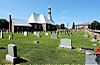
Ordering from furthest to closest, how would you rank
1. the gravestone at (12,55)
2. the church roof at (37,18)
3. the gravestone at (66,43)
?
the church roof at (37,18)
the gravestone at (66,43)
the gravestone at (12,55)

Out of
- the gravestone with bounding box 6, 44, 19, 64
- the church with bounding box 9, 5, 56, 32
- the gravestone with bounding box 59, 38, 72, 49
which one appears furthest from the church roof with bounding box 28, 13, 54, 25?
the gravestone with bounding box 6, 44, 19, 64

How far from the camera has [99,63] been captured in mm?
7992

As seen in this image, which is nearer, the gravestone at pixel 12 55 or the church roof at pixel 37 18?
the gravestone at pixel 12 55

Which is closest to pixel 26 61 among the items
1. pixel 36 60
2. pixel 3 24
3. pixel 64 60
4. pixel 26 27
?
pixel 36 60

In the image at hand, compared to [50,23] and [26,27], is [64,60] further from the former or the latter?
[50,23]

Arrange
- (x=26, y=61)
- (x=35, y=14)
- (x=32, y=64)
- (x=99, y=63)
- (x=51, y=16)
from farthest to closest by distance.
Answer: (x=51, y=16)
(x=35, y=14)
(x=26, y=61)
(x=32, y=64)
(x=99, y=63)

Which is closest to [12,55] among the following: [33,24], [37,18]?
[33,24]

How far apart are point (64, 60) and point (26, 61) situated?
2.58 meters

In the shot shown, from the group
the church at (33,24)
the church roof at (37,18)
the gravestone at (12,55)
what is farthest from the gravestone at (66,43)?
the church roof at (37,18)

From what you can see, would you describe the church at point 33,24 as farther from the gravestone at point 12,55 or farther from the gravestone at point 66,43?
the gravestone at point 12,55

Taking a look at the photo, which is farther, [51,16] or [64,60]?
[51,16]

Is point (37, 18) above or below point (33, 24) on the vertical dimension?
above

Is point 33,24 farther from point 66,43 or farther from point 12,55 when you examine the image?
point 12,55

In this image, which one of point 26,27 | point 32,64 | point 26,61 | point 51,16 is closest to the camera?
point 32,64
